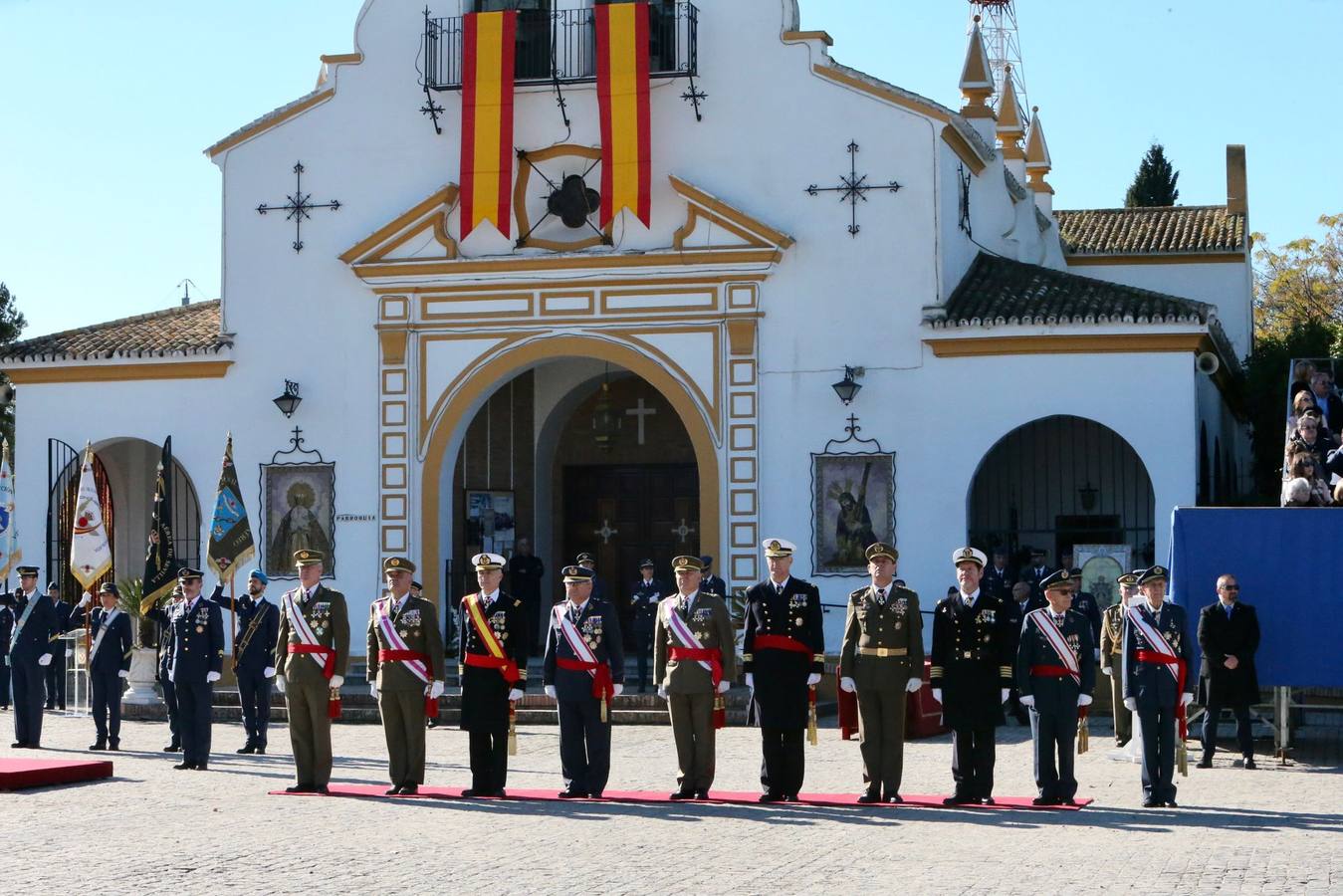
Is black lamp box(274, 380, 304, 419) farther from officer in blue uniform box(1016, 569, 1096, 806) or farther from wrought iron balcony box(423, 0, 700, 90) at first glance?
officer in blue uniform box(1016, 569, 1096, 806)

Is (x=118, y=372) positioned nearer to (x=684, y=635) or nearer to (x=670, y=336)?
(x=670, y=336)

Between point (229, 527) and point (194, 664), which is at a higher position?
point (229, 527)

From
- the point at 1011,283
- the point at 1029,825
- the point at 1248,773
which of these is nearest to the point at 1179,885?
the point at 1029,825

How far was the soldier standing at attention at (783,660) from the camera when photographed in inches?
517

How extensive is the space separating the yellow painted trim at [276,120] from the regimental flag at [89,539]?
4932 mm

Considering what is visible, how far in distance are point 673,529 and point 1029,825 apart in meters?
14.0

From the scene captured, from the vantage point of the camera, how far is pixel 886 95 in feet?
72.9

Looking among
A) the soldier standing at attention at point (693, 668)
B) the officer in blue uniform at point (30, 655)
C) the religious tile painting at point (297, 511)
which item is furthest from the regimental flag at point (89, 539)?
the soldier standing at attention at point (693, 668)

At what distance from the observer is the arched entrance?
24.3 meters

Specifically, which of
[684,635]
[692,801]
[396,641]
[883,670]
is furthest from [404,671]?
[883,670]

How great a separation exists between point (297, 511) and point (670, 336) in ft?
16.5

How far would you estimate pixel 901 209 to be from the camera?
22.3m

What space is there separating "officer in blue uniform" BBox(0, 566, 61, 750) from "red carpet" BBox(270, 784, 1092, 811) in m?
4.61

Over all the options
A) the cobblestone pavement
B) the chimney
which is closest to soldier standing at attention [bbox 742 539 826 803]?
the cobblestone pavement
